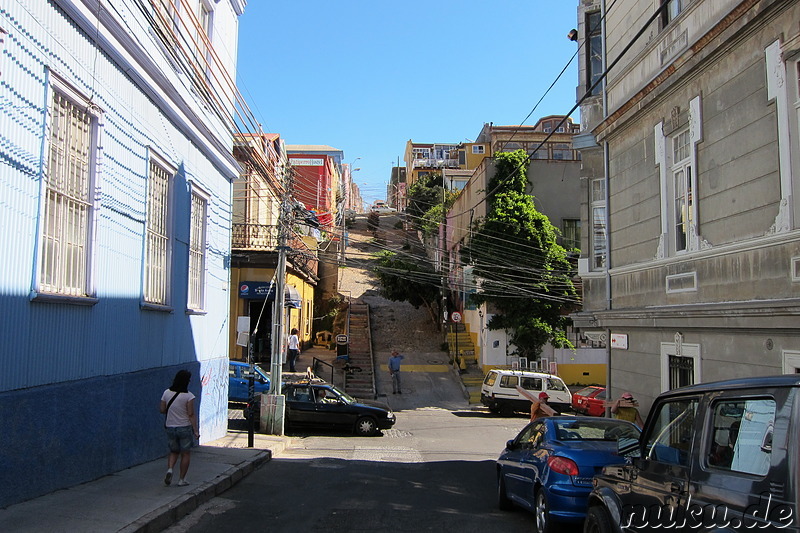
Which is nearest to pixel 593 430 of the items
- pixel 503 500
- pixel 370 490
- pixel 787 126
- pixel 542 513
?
pixel 542 513

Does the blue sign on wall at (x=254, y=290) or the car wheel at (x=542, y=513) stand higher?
the blue sign on wall at (x=254, y=290)

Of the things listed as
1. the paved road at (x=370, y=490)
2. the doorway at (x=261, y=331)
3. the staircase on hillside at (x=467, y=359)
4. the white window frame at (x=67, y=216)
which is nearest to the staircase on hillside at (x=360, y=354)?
the doorway at (x=261, y=331)

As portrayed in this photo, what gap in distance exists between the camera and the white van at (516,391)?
2342cm

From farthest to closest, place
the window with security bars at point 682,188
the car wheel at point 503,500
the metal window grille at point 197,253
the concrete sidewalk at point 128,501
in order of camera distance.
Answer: the metal window grille at point 197,253, the window with security bars at point 682,188, the car wheel at point 503,500, the concrete sidewalk at point 128,501

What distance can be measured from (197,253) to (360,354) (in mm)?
18080

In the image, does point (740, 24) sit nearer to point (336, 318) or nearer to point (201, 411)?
point (201, 411)

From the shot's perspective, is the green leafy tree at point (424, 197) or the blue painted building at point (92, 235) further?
the green leafy tree at point (424, 197)

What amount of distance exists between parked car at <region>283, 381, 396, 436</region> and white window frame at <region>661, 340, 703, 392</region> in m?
8.38

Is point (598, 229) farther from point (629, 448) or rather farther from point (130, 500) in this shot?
point (130, 500)

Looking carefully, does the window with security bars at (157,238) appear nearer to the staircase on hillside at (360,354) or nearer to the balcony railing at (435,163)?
the staircase on hillside at (360,354)

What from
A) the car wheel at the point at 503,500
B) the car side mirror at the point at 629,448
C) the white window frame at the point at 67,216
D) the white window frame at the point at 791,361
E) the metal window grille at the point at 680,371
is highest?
the white window frame at the point at 67,216

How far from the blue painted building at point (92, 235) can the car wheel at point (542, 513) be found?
567cm

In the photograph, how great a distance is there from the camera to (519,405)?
23.6 metres

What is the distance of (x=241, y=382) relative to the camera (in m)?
22.0
